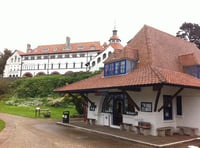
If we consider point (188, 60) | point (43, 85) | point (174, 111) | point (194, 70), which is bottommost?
point (174, 111)

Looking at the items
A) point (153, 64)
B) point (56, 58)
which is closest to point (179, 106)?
point (153, 64)

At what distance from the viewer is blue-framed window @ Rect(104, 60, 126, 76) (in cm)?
1670

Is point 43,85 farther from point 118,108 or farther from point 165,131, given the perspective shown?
point 165,131

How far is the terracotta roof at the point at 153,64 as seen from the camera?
13445 mm

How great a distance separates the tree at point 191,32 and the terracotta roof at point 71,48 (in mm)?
27349

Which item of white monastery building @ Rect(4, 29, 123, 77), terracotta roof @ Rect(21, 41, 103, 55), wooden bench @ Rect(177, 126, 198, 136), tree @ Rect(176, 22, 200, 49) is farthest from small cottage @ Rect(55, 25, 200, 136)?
terracotta roof @ Rect(21, 41, 103, 55)

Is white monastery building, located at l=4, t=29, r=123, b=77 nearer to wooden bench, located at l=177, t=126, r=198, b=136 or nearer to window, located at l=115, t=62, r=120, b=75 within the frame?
window, located at l=115, t=62, r=120, b=75

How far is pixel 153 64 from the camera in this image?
613 inches

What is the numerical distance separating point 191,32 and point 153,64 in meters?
22.6

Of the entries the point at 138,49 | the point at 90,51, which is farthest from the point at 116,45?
the point at 138,49

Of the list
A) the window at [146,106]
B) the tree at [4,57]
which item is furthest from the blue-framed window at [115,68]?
the tree at [4,57]

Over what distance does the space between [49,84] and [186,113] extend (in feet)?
89.2

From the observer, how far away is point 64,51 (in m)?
63.2

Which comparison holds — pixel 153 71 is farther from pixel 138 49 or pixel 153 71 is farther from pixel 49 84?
pixel 49 84
